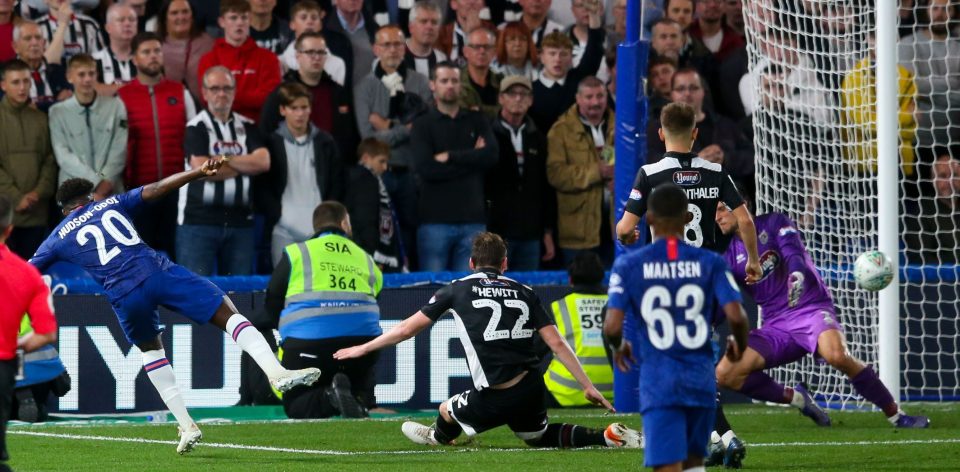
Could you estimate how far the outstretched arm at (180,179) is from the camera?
9.30m

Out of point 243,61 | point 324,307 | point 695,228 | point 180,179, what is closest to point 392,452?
point 180,179

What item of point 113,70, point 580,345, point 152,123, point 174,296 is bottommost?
point 580,345

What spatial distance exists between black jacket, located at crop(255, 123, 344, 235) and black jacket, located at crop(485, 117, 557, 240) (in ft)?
4.88

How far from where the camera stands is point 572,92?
15125mm

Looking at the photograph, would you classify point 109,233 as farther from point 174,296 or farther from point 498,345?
point 498,345

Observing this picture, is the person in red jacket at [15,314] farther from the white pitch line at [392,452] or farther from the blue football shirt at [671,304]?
the white pitch line at [392,452]

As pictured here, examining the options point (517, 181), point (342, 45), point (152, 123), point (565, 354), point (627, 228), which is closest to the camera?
point (627, 228)

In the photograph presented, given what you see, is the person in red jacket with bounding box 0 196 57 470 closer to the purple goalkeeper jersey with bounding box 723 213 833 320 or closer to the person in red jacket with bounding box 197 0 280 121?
the purple goalkeeper jersey with bounding box 723 213 833 320

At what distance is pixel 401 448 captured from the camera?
1004 cm

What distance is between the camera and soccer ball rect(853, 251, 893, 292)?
11.0 m

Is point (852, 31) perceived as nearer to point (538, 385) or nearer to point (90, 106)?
point (538, 385)

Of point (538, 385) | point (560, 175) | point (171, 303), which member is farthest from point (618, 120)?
point (171, 303)

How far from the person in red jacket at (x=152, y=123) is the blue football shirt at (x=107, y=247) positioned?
146 inches

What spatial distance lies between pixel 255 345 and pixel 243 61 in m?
4.95
